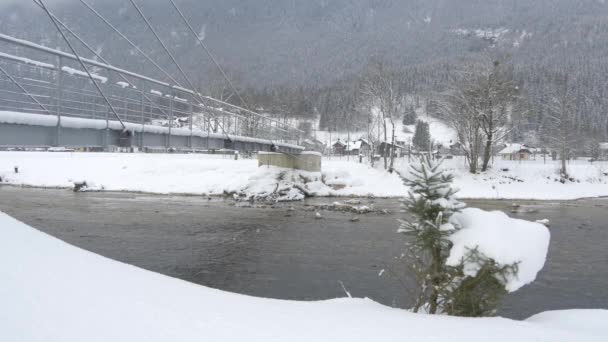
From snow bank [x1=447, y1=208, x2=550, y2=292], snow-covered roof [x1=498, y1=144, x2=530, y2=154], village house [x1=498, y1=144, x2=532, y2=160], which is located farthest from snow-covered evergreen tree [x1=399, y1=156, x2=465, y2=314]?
snow-covered roof [x1=498, y1=144, x2=530, y2=154]

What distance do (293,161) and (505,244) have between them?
30.7 meters

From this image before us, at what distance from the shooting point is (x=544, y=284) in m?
10.5

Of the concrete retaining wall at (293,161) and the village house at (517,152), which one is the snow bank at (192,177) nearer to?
the concrete retaining wall at (293,161)

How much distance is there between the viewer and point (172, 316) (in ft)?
14.6

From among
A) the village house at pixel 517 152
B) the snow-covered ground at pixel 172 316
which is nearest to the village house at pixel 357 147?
the village house at pixel 517 152

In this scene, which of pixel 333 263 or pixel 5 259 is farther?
pixel 333 263

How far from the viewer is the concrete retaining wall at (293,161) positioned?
116 feet

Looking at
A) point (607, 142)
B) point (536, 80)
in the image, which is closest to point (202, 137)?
point (607, 142)

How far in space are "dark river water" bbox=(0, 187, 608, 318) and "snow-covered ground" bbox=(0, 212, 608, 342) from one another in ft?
10.9

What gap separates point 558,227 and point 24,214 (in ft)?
84.7

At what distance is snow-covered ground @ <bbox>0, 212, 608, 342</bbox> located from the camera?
3834 mm

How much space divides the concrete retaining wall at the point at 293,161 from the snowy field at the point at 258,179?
0.97 m

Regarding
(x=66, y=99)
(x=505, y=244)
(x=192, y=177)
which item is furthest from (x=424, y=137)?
(x=505, y=244)

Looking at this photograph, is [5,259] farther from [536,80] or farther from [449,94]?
[536,80]
